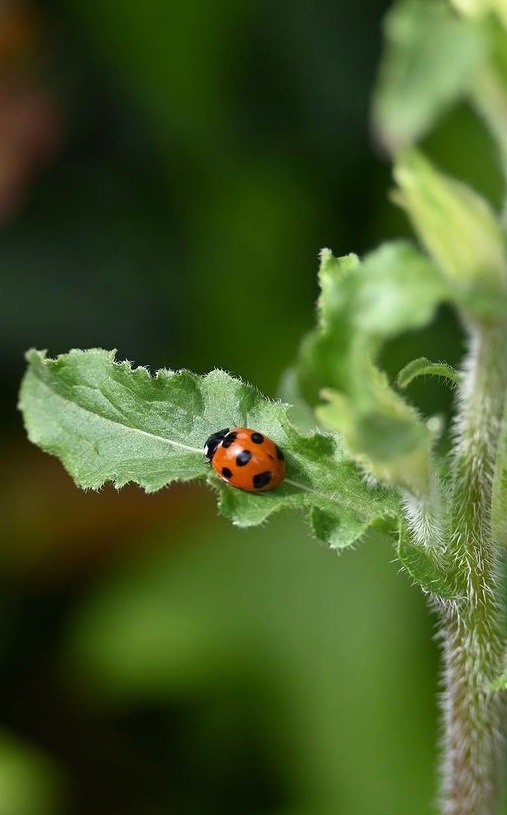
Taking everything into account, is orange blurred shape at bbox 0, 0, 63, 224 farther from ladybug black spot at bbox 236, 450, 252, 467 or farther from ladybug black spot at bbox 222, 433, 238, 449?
ladybug black spot at bbox 236, 450, 252, 467

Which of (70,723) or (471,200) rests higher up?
(70,723)

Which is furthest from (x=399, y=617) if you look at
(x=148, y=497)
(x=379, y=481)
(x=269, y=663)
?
(x=379, y=481)


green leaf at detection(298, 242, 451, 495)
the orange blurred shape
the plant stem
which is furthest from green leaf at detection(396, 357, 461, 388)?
the orange blurred shape

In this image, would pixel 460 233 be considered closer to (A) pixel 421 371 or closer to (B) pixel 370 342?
(B) pixel 370 342

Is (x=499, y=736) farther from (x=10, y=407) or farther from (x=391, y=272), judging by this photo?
(x=10, y=407)

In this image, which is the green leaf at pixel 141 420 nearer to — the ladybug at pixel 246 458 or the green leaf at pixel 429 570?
the ladybug at pixel 246 458

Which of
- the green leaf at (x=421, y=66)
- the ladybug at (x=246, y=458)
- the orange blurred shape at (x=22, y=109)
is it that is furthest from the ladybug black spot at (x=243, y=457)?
the orange blurred shape at (x=22, y=109)
